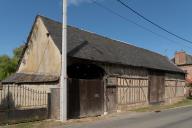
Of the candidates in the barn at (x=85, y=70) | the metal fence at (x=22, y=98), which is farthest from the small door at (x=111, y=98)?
the metal fence at (x=22, y=98)

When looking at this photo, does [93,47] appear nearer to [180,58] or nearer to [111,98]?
[111,98]

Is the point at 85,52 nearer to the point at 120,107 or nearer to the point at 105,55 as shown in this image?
the point at 105,55

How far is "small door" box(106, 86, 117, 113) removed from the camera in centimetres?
2315

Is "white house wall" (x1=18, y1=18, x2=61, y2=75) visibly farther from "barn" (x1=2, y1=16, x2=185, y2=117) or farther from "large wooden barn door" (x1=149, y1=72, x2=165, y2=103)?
"large wooden barn door" (x1=149, y1=72, x2=165, y2=103)

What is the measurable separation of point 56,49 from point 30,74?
3261 millimetres

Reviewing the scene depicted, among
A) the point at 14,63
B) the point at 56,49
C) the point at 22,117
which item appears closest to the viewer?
the point at 22,117

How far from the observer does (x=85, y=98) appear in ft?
66.2

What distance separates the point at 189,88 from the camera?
45438 millimetres

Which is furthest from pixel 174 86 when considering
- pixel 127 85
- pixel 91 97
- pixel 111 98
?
pixel 91 97

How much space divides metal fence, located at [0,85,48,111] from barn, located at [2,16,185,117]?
796 millimetres

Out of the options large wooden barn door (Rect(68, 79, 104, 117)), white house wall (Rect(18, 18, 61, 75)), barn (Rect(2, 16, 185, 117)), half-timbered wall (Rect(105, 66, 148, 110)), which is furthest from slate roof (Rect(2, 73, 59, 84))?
half-timbered wall (Rect(105, 66, 148, 110))

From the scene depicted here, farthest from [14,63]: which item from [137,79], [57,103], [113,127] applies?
[113,127]

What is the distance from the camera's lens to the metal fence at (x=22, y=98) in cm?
1819

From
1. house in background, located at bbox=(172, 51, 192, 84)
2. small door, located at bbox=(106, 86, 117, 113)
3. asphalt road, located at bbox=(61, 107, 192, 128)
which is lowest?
asphalt road, located at bbox=(61, 107, 192, 128)
